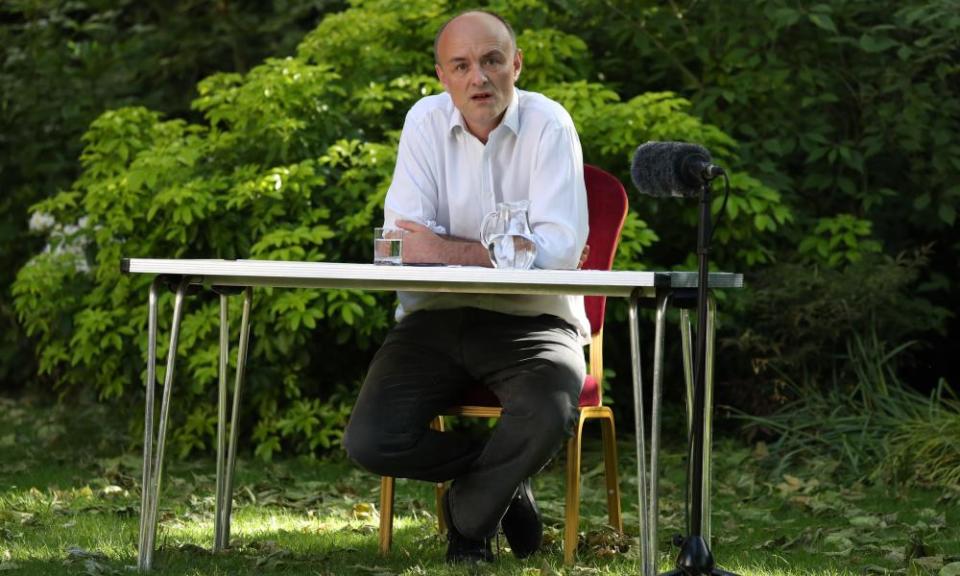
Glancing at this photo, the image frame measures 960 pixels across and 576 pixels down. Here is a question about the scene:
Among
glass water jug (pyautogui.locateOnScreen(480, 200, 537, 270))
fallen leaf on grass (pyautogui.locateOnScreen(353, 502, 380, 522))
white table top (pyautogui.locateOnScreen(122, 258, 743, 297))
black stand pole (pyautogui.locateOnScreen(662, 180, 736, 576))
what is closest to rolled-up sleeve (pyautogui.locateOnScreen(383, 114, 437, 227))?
glass water jug (pyautogui.locateOnScreen(480, 200, 537, 270))

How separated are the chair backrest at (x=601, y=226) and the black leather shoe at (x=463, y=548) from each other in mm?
679

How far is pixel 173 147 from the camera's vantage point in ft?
19.1

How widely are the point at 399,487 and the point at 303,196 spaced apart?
1226 millimetres

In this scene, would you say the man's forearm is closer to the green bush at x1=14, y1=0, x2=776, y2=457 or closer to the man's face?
the man's face

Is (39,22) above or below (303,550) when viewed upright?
above

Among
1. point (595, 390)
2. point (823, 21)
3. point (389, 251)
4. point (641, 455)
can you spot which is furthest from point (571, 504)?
point (823, 21)

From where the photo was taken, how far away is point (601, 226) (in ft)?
13.0

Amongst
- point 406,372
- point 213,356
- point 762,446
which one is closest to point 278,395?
point 213,356

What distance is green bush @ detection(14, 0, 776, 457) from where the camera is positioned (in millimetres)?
5613

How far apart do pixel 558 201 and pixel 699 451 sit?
2.73 ft

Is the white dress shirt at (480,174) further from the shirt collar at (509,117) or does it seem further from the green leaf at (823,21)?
the green leaf at (823,21)

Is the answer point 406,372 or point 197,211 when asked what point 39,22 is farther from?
point 406,372

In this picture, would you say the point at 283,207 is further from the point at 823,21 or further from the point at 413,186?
the point at 823,21

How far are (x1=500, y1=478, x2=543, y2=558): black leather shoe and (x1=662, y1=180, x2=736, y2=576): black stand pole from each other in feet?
2.44
